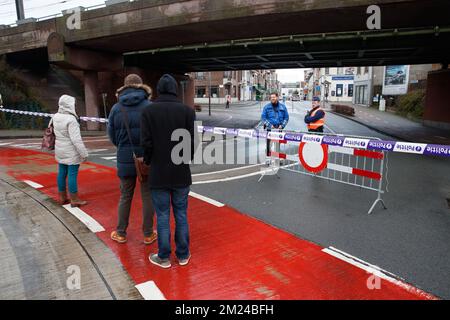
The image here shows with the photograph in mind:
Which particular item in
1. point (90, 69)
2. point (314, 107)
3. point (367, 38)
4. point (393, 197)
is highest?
point (367, 38)

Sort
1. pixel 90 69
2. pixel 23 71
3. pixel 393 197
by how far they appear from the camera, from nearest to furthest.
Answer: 1. pixel 393 197
2. pixel 90 69
3. pixel 23 71

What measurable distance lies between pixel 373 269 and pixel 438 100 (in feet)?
77.7

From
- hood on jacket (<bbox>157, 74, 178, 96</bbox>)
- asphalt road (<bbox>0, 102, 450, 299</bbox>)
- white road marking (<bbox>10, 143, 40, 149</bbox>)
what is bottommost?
asphalt road (<bbox>0, 102, 450, 299</bbox>)

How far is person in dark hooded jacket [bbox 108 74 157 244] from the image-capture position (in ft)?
13.4

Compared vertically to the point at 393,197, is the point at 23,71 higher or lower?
higher

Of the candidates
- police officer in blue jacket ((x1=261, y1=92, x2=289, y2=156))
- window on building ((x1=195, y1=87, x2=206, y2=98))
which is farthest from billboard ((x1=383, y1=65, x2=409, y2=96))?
window on building ((x1=195, y1=87, x2=206, y2=98))

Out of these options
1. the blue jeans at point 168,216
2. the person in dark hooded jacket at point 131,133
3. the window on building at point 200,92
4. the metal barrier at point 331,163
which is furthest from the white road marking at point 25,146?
the window on building at point 200,92

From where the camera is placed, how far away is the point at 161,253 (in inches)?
152

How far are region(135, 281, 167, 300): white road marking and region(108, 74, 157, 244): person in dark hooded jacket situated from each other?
3.21 feet

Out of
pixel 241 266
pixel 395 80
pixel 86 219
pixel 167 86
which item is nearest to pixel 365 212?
pixel 241 266

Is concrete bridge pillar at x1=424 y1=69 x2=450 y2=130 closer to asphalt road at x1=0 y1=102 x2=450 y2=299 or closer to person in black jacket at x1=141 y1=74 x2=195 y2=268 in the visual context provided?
asphalt road at x1=0 y1=102 x2=450 y2=299
